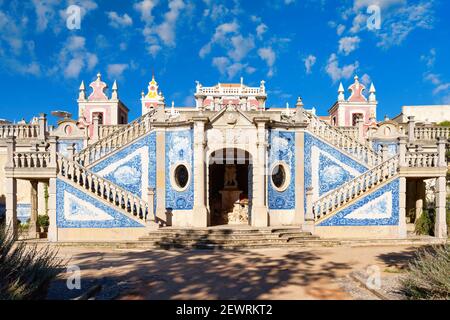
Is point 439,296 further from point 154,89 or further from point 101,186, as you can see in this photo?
point 154,89

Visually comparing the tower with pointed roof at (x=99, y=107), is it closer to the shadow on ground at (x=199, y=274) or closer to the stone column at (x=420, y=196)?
the shadow on ground at (x=199, y=274)

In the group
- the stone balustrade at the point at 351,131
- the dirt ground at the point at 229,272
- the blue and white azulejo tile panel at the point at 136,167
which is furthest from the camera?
the stone balustrade at the point at 351,131

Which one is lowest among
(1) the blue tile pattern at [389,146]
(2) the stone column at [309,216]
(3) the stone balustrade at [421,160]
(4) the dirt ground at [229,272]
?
(4) the dirt ground at [229,272]

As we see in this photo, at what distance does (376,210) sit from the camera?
1262 centimetres

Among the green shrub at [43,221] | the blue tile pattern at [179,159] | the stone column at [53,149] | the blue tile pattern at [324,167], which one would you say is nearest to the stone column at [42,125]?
the green shrub at [43,221]

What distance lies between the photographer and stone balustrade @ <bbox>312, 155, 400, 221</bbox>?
41.1ft

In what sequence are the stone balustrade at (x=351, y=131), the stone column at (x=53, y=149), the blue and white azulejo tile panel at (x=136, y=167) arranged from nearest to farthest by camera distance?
the stone column at (x=53, y=149) → the blue and white azulejo tile panel at (x=136, y=167) → the stone balustrade at (x=351, y=131)

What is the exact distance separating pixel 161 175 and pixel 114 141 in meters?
2.63

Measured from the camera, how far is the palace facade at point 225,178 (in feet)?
40.5

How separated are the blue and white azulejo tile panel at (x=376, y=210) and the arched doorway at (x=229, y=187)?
3.96 m

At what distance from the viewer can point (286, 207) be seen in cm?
1395

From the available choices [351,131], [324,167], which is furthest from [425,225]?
[351,131]

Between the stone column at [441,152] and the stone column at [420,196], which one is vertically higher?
the stone column at [441,152]

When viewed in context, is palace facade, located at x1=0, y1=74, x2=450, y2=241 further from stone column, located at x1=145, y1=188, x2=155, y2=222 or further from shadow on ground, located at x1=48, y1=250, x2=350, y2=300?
shadow on ground, located at x1=48, y1=250, x2=350, y2=300
